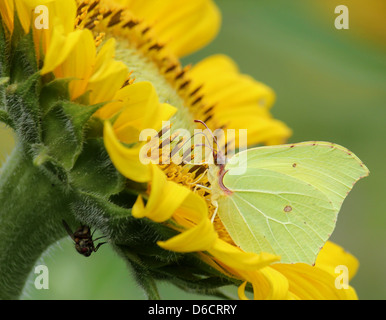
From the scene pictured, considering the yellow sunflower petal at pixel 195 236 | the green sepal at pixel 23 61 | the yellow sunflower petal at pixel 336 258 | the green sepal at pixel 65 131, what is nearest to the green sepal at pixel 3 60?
the green sepal at pixel 23 61

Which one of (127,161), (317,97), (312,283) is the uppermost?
(127,161)

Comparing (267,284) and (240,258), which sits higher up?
(240,258)

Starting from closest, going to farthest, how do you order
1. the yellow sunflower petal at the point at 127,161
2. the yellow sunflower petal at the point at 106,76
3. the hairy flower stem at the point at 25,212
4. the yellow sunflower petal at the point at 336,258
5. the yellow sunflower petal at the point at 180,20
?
1. the yellow sunflower petal at the point at 127,161
2. the yellow sunflower petal at the point at 106,76
3. the hairy flower stem at the point at 25,212
4. the yellow sunflower petal at the point at 336,258
5. the yellow sunflower petal at the point at 180,20

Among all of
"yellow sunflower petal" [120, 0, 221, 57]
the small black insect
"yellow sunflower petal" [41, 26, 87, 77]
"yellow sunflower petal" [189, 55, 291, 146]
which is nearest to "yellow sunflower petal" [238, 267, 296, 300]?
the small black insect

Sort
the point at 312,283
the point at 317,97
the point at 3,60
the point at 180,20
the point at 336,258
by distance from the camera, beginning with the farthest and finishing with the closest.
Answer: the point at 317,97
the point at 180,20
the point at 336,258
the point at 312,283
the point at 3,60

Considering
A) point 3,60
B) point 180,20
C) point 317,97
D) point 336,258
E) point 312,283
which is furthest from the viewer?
point 317,97

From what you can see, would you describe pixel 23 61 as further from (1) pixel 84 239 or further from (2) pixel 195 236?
(2) pixel 195 236

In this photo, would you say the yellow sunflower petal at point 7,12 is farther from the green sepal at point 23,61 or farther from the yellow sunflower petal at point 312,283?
the yellow sunflower petal at point 312,283

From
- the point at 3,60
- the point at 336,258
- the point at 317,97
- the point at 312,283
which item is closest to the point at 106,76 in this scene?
the point at 3,60
